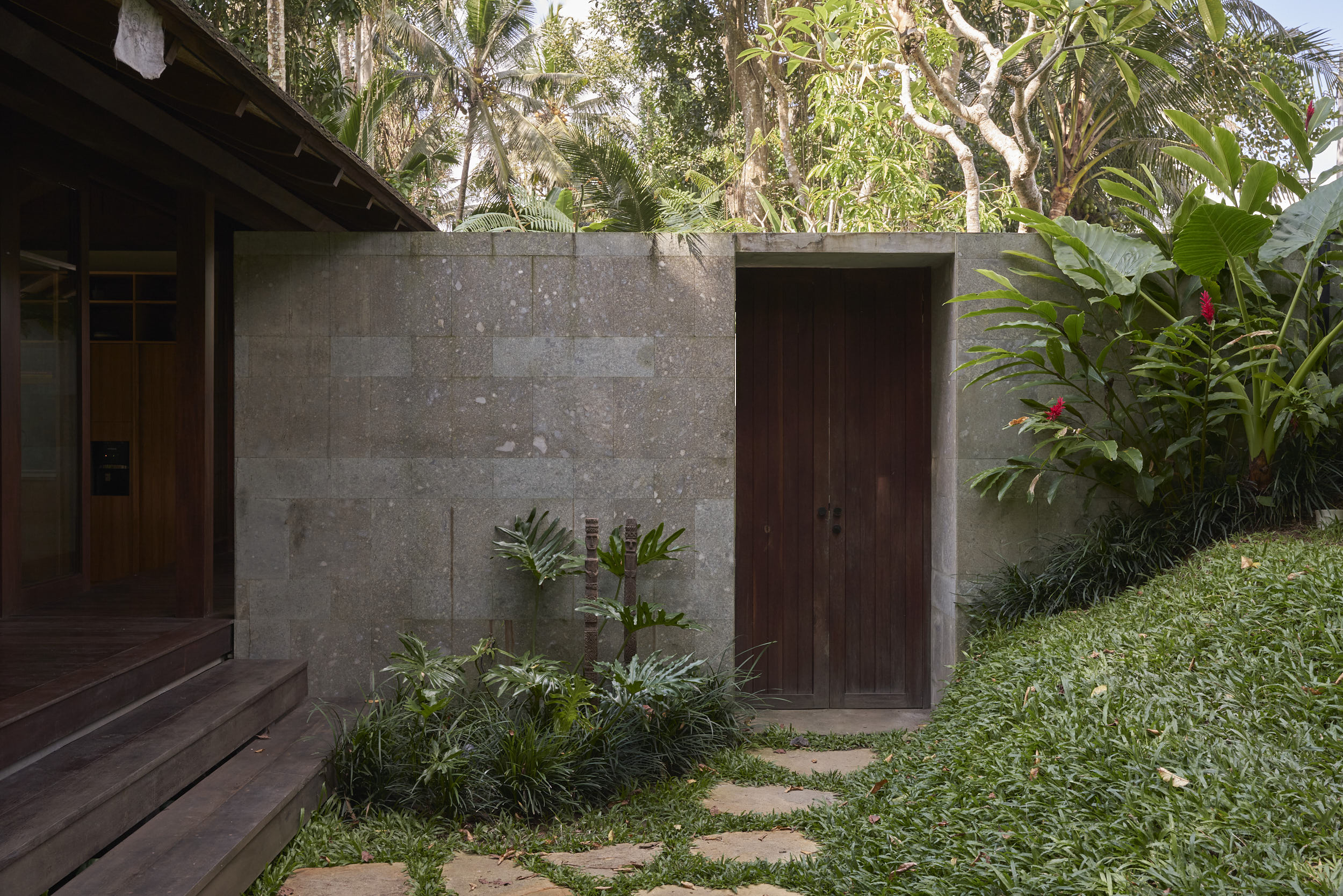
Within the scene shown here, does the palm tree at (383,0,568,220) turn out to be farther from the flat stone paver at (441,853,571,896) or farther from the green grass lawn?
the flat stone paver at (441,853,571,896)

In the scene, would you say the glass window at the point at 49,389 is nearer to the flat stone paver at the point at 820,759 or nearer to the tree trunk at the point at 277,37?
the flat stone paver at the point at 820,759

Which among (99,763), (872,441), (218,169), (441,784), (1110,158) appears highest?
(1110,158)

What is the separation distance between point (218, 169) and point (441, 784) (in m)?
2.90

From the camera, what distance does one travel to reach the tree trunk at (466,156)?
658 inches

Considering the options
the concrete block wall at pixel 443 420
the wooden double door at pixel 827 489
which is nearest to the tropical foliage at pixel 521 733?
the concrete block wall at pixel 443 420

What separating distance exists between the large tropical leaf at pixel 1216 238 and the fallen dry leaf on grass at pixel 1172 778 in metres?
2.58

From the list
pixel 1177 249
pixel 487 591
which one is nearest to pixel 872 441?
pixel 1177 249

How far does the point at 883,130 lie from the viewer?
312 inches

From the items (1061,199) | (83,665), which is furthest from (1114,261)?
(1061,199)

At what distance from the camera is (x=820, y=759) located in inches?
178

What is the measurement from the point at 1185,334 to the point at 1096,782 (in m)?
2.48

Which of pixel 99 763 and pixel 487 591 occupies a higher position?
pixel 487 591

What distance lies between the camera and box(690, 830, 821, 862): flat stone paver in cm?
339

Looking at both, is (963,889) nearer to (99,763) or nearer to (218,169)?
(99,763)
